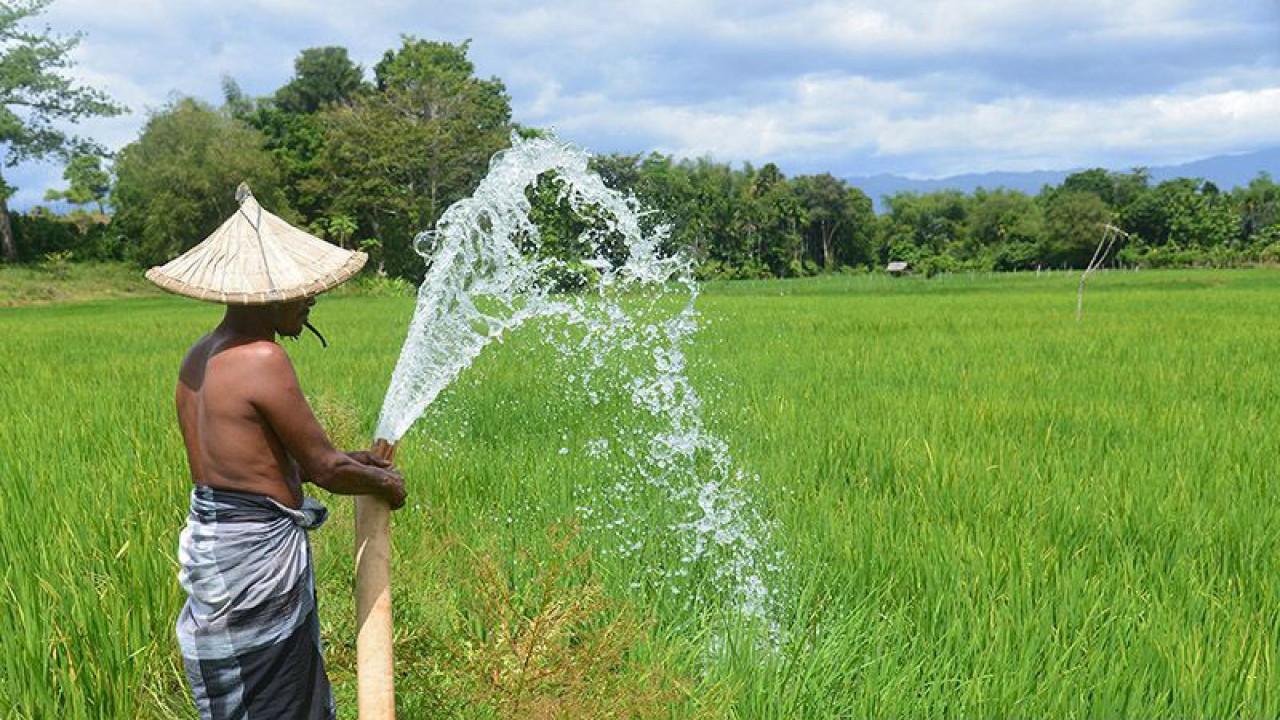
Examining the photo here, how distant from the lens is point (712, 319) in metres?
12.9

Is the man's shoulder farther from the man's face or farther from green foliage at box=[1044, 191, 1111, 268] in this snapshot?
green foliage at box=[1044, 191, 1111, 268]

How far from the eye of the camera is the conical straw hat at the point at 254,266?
4.96 ft

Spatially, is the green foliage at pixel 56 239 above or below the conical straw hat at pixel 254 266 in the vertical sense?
above

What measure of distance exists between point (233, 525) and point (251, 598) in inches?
5.4

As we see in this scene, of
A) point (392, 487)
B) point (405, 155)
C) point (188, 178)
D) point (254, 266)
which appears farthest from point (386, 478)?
point (188, 178)

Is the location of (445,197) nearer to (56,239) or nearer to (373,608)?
(56,239)

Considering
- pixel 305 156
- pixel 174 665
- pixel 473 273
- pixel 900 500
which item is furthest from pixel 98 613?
pixel 305 156

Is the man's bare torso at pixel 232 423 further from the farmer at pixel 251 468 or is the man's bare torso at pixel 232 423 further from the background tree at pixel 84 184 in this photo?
the background tree at pixel 84 184

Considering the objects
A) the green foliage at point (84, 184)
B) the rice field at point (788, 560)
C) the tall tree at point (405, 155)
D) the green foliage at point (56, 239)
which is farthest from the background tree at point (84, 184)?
the rice field at point (788, 560)

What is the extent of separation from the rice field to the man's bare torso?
0.60 metres

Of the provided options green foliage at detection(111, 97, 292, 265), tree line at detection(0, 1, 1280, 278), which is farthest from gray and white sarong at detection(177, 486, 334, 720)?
green foliage at detection(111, 97, 292, 265)

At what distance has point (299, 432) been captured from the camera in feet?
4.96

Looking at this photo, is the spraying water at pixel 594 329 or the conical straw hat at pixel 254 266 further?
the spraying water at pixel 594 329

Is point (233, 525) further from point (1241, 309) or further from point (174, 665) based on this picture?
point (1241, 309)
